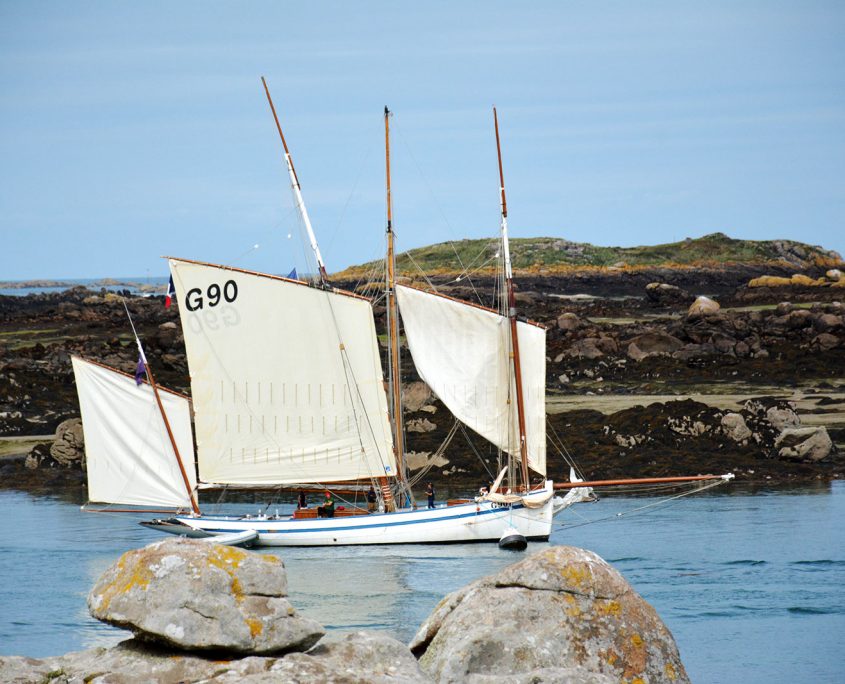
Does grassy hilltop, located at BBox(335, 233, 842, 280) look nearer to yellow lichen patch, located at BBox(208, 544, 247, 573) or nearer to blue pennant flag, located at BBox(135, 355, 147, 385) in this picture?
blue pennant flag, located at BBox(135, 355, 147, 385)

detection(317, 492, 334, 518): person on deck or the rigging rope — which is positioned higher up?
detection(317, 492, 334, 518): person on deck

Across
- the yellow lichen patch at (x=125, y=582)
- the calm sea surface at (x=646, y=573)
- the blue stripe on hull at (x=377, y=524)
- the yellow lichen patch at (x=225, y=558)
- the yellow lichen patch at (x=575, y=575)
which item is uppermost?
the yellow lichen patch at (x=225, y=558)

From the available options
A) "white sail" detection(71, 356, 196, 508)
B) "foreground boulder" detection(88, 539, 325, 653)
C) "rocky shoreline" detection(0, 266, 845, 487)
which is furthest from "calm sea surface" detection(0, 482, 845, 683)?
"foreground boulder" detection(88, 539, 325, 653)

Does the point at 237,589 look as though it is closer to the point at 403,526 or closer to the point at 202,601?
the point at 202,601

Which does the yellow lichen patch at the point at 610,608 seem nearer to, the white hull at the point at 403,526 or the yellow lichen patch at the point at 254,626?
the yellow lichen patch at the point at 254,626

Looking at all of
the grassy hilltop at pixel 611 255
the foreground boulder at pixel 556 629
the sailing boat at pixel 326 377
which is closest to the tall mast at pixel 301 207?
the sailing boat at pixel 326 377

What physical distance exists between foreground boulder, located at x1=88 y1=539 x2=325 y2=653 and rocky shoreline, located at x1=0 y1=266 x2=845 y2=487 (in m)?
34.9

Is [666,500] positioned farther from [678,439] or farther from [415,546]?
[415,546]

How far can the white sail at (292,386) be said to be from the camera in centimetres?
4388

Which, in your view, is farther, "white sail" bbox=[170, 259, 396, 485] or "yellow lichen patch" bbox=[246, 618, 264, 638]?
"white sail" bbox=[170, 259, 396, 485]

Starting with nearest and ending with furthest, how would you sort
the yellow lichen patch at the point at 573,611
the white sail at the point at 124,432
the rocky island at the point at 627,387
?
the yellow lichen patch at the point at 573,611
the white sail at the point at 124,432
the rocky island at the point at 627,387

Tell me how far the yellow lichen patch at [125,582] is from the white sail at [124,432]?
28156 millimetres

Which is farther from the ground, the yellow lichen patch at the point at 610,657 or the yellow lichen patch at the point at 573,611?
the yellow lichen patch at the point at 573,611

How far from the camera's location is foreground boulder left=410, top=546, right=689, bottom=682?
1477 centimetres
